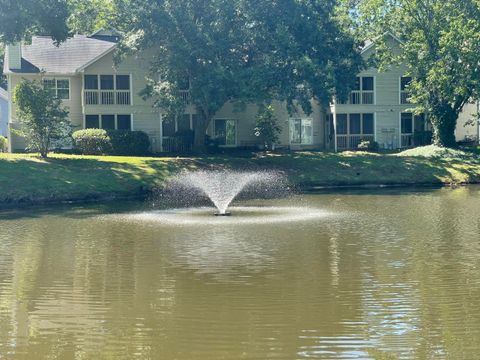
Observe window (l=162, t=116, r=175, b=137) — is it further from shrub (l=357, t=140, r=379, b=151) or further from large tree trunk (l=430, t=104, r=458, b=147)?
large tree trunk (l=430, t=104, r=458, b=147)

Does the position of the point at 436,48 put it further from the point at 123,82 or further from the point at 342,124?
the point at 123,82

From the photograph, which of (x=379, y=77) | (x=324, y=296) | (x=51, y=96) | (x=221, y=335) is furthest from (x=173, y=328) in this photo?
(x=379, y=77)

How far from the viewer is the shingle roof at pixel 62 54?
196 feet

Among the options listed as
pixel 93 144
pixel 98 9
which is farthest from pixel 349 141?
pixel 98 9

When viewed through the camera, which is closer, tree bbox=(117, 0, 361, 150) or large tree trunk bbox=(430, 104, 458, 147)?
tree bbox=(117, 0, 361, 150)

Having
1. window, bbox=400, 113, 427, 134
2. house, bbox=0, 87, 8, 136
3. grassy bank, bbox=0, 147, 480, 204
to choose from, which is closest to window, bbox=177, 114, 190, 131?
grassy bank, bbox=0, 147, 480, 204

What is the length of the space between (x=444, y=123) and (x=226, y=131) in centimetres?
1591

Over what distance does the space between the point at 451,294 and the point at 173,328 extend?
5804 mm

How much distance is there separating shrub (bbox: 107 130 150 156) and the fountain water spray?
964cm

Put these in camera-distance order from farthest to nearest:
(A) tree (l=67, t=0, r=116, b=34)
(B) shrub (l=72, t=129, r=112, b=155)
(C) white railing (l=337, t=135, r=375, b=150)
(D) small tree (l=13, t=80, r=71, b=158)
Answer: (C) white railing (l=337, t=135, r=375, b=150), (B) shrub (l=72, t=129, r=112, b=155), (A) tree (l=67, t=0, r=116, b=34), (D) small tree (l=13, t=80, r=71, b=158)

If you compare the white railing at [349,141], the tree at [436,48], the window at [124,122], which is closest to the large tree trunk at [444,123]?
the tree at [436,48]

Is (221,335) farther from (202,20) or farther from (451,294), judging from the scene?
(202,20)

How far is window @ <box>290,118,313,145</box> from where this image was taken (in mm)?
66375

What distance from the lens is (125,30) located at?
55562 mm
